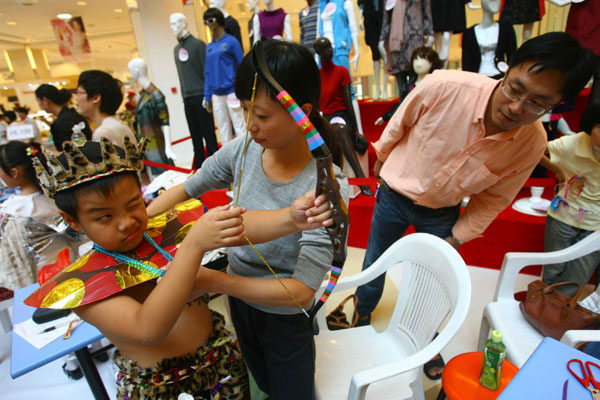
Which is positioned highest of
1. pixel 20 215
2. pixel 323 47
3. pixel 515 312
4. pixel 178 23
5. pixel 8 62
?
pixel 8 62

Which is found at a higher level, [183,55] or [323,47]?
[183,55]

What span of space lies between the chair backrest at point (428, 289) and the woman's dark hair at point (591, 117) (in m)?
1.00

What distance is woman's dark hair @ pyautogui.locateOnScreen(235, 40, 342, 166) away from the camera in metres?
0.70

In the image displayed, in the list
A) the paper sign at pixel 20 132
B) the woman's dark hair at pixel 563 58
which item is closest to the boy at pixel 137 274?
the woman's dark hair at pixel 563 58

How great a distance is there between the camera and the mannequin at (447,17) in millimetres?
3084

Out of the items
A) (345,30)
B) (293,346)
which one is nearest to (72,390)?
(293,346)

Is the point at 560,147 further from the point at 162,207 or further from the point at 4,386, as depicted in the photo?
the point at 4,386

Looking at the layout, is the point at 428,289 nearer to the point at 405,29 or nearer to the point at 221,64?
the point at 405,29

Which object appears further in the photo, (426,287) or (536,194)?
(536,194)

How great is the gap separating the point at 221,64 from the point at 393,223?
2723 millimetres

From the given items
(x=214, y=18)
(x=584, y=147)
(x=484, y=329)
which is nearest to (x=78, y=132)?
(x=214, y=18)

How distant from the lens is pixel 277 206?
0.84 meters

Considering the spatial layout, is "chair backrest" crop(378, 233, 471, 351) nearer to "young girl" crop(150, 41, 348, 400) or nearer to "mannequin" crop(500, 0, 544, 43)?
"young girl" crop(150, 41, 348, 400)

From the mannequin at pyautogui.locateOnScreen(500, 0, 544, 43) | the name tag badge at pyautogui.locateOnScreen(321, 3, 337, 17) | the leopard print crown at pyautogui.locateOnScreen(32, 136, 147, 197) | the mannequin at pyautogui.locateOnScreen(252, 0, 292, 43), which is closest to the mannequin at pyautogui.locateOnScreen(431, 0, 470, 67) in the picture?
the mannequin at pyautogui.locateOnScreen(500, 0, 544, 43)
